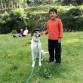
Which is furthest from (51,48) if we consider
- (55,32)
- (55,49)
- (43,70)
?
(43,70)

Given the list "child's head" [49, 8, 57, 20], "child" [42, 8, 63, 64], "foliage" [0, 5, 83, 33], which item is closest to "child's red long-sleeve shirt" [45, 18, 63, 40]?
Answer: "child" [42, 8, 63, 64]

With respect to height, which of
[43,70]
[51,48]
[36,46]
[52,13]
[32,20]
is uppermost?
[52,13]

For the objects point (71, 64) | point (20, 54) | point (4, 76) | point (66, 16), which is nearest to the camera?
point (4, 76)

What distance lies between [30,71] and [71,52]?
305cm

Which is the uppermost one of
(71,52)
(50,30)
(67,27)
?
(50,30)

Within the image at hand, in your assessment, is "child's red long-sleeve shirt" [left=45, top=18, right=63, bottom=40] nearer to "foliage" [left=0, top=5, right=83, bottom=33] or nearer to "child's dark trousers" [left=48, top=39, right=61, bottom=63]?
"child's dark trousers" [left=48, top=39, right=61, bottom=63]

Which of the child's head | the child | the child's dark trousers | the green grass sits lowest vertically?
the green grass

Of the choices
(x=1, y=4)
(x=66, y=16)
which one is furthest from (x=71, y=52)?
(x=1, y=4)

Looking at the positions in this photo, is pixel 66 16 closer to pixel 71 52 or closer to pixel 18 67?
pixel 71 52

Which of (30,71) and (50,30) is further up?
(50,30)

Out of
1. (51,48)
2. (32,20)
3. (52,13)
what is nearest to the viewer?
(52,13)

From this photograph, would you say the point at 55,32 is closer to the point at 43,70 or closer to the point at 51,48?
the point at 51,48

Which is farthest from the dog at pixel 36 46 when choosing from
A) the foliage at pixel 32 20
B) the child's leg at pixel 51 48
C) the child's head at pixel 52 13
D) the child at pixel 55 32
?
the foliage at pixel 32 20

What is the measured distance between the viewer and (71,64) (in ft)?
26.3
